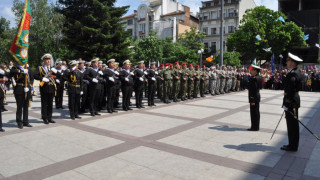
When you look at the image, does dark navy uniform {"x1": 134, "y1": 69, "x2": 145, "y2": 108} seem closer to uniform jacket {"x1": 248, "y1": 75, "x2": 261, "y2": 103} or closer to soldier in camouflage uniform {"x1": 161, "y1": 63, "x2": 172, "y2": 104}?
soldier in camouflage uniform {"x1": 161, "y1": 63, "x2": 172, "y2": 104}

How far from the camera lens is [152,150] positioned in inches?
225

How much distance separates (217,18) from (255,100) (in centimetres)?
5289

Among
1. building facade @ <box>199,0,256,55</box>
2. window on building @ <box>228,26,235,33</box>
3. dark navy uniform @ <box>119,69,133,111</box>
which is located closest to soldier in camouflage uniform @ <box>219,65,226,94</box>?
dark navy uniform @ <box>119,69,133,111</box>

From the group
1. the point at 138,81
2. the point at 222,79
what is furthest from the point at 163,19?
the point at 138,81

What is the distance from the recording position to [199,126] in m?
8.11

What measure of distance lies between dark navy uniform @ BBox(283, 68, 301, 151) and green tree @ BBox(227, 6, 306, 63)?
37143 millimetres

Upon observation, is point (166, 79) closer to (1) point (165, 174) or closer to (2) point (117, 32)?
(1) point (165, 174)

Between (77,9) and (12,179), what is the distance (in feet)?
91.0

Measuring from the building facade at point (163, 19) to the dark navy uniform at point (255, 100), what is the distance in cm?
5277

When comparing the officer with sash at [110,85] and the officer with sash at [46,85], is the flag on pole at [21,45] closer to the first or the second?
the officer with sash at [46,85]

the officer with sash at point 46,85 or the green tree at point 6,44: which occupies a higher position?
the green tree at point 6,44

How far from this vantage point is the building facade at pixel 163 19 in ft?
198

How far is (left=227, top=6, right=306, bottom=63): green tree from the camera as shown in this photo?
40781 millimetres

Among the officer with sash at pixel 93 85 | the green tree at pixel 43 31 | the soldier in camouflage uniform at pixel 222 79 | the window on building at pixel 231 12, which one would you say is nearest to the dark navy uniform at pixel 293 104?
the officer with sash at pixel 93 85
